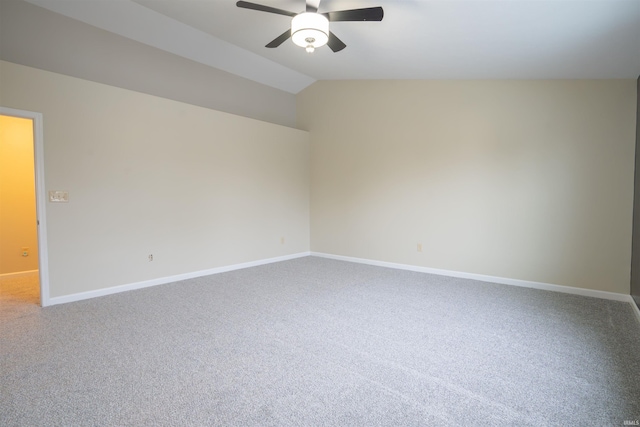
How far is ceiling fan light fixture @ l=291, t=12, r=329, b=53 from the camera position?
2.63 meters

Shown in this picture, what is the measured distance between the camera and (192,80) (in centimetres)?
471

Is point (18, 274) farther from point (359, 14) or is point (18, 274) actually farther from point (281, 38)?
point (359, 14)

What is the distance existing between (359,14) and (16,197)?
17.0 feet

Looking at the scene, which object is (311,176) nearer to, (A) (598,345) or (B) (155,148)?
(B) (155,148)

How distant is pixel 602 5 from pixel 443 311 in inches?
106

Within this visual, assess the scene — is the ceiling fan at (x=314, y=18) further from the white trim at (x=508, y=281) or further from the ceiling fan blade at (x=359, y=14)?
the white trim at (x=508, y=281)

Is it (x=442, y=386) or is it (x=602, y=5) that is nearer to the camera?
(x=442, y=386)

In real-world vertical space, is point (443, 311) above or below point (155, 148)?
below

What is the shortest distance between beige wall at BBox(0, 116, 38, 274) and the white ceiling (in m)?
2.07

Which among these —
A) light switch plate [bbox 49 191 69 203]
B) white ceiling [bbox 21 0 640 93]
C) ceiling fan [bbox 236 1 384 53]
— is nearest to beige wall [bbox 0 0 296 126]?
white ceiling [bbox 21 0 640 93]

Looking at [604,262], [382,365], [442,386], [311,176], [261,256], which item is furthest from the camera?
[311,176]

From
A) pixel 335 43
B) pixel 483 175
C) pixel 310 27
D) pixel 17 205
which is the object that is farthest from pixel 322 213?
pixel 17 205

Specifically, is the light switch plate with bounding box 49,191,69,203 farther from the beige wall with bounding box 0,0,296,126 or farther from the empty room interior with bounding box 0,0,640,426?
the beige wall with bounding box 0,0,296,126

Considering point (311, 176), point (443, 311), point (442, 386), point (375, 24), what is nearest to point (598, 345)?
point (443, 311)
